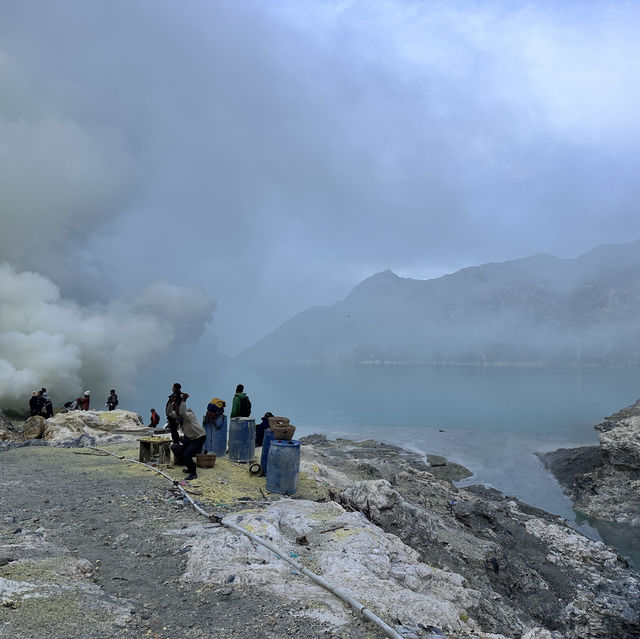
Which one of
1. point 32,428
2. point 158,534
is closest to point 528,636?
point 158,534

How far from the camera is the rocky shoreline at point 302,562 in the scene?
4871mm

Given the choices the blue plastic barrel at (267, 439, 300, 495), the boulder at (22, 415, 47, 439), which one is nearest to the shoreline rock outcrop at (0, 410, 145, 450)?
the boulder at (22, 415, 47, 439)

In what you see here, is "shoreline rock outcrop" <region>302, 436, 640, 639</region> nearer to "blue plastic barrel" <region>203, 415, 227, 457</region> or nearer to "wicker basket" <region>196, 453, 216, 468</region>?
"blue plastic barrel" <region>203, 415, 227, 457</region>

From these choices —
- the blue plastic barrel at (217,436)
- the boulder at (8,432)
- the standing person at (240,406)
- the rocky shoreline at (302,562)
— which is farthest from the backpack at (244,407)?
the boulder at (8,432)

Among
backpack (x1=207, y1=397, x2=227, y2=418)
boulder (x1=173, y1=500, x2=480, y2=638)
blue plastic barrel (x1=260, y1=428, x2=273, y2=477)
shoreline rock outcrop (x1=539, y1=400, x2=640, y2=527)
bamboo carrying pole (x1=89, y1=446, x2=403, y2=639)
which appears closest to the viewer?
bamboo carrying pole (x1=89, y1=446, x2=403, y2=639)

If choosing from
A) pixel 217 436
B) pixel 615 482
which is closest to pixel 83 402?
pixel 217 436

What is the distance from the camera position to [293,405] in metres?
74.7

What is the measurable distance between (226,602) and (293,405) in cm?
7052

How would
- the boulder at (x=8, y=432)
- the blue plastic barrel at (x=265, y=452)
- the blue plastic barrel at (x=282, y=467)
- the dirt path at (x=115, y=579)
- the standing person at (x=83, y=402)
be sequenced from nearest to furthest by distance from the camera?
1. the dirt path at (x=115, y=579)
2. the blue plastic barrel at (x=282, y=467)
3. the blue plastic barrel at (x=265, y=452)
4. the boulder at (x=8, y=432)
5. the standing person at (x=83, y=402)

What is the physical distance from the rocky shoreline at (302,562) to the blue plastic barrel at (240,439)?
54.3 inches

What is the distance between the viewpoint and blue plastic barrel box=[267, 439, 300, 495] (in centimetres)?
1049

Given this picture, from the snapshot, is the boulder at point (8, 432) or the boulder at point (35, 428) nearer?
the boulder at point (8, 432)

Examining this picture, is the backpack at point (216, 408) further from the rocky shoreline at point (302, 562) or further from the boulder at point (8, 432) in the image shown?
the boulder at point (8, 432)

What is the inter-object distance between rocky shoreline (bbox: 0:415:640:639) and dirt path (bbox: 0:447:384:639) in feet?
0.07
